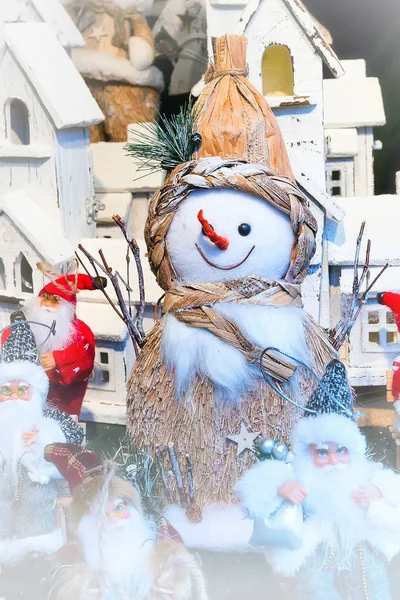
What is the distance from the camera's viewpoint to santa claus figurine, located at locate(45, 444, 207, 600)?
1.12 m

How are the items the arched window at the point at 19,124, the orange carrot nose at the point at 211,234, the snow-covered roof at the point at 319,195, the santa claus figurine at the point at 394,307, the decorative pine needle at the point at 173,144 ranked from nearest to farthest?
the orange carrot nose at the point at 211,234, the decorative pine needle at the point at 173,144, the santa claus figurine at the point at 394,307, the snow-covered roof at the point at 319,195, the arched window at the point at 19,124

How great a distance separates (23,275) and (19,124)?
0.36m

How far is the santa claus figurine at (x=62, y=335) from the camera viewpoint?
1577 millimetres

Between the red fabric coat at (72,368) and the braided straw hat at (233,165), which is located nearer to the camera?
the braided straw hat at (233,165)

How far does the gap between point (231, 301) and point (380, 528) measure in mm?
396

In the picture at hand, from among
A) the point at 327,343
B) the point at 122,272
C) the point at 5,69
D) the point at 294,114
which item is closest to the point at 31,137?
the point at 5,69

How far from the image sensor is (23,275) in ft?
6.12

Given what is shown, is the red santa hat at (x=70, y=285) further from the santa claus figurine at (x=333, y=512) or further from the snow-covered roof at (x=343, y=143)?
the snow-covered roof at (x=343, y=143)

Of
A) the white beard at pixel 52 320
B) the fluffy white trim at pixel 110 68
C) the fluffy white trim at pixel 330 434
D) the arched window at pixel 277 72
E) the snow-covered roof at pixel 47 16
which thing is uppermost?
the snow-covered roof at pixel 47 16

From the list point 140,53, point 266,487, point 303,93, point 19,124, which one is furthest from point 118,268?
point 266,487

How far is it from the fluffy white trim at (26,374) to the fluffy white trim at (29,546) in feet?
0.69

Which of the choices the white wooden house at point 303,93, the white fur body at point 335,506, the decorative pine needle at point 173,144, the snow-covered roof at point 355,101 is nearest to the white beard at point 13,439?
the white fur body at point 335,506

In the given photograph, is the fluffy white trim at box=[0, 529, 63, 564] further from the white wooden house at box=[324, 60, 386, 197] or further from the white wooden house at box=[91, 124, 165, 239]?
the white wooden house at box=[324, 60, 386, 197]

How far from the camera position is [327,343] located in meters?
1.36
